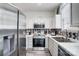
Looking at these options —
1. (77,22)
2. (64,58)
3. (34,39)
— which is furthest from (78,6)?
(34,39)

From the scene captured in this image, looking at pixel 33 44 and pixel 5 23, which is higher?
pixel 5 23

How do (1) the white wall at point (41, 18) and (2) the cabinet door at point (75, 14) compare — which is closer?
(2) the cabinet door at point (75, 14)

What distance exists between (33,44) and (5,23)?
4.23 metres

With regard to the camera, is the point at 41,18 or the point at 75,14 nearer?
the point at 75,14

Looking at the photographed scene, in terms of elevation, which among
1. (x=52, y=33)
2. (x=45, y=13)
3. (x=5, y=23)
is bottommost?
(x=52, y=33)

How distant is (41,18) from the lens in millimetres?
5844

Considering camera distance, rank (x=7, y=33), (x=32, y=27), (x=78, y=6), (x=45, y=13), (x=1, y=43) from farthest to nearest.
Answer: (x=45, y=13) → (x=32, y=27) → (x=78, y=6) → (x=7, y=33) → (x=1, y=43)

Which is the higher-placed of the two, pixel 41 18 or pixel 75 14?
pixel 41 18

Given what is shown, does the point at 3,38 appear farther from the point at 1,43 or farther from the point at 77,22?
the point at 77,22

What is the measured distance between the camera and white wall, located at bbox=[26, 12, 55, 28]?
18.8 ft

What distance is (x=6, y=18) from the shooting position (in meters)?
1.15

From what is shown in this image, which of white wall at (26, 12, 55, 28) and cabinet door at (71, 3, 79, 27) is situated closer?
cabinet door at (71, 3, 79, 27)

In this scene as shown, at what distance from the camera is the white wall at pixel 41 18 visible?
5.74 m

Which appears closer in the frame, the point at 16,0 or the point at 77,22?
the point at 16,0
